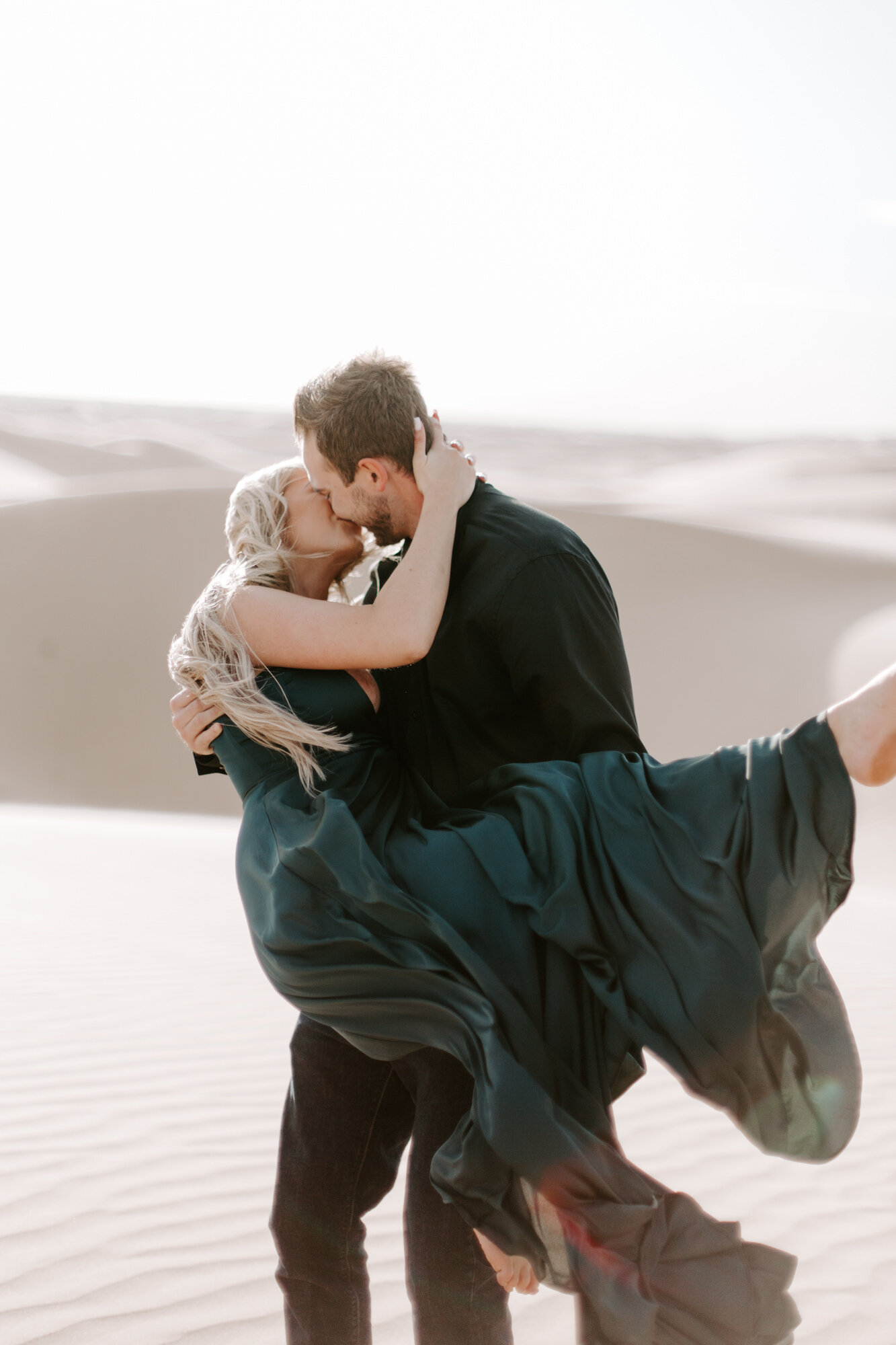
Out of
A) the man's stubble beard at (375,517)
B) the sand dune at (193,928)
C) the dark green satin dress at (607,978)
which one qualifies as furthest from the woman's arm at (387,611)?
the sand dune at (193,928)

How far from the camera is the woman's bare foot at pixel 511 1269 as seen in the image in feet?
6.32

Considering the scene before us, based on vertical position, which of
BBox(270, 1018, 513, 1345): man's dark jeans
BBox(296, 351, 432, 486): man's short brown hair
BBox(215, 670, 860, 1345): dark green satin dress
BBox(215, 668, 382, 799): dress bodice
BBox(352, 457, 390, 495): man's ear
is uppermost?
BBox(296, 351, 432, 486): man's short brown hair

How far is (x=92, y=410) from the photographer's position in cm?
5841

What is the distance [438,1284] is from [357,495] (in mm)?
1525

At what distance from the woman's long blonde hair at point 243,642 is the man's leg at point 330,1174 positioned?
1.89 ft

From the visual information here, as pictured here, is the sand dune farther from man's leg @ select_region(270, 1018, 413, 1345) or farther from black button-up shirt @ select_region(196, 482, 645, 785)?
black button-up shirt @ select_region(196, 482, 645, 785)

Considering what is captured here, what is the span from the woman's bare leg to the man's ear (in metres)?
1.08

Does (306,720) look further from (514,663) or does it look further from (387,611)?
(514,663)

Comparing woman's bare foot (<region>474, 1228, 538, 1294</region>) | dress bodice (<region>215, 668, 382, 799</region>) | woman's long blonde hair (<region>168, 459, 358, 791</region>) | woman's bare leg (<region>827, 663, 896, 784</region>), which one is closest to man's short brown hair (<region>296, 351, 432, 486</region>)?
woman's long blonde hair (<region>168, 459, 358, 791</region>)

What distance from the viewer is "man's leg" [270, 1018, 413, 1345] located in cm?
223

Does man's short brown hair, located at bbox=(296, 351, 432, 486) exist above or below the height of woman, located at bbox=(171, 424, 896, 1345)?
above

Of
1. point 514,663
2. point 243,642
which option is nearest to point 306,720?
point 243,642

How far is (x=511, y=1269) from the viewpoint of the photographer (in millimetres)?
1939

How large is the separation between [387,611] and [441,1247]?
3.79 feet
